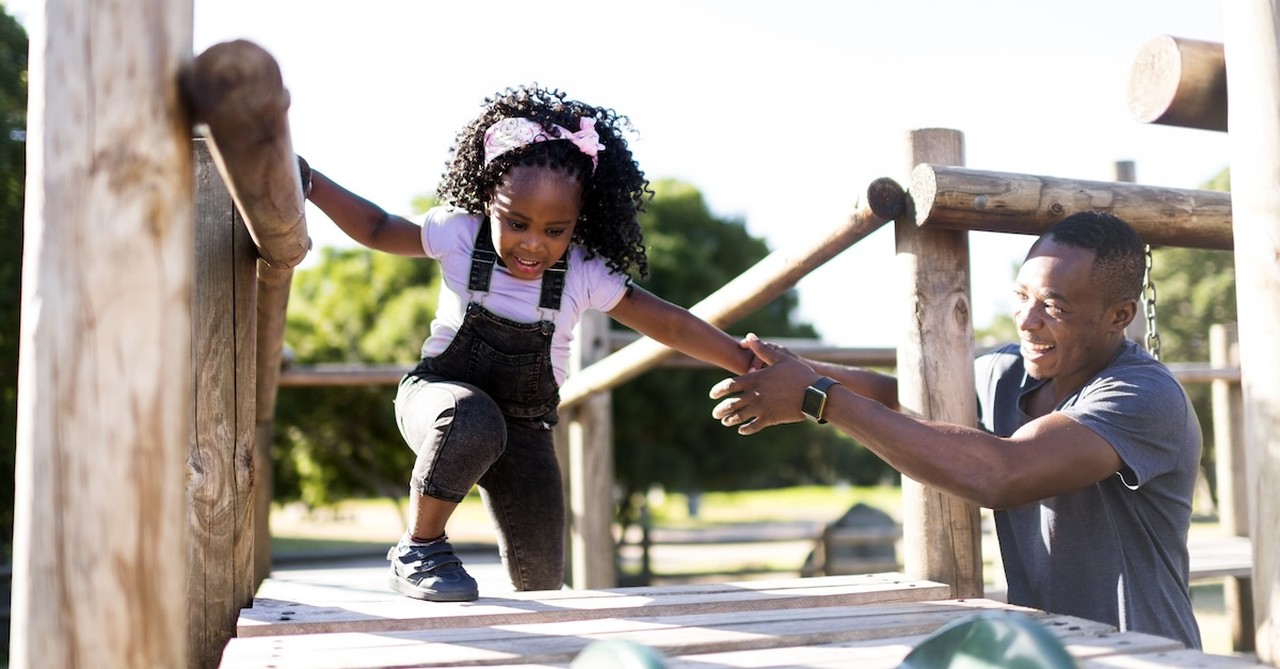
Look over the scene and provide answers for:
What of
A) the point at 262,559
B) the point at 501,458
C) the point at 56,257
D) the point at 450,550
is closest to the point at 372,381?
the point at 262,559

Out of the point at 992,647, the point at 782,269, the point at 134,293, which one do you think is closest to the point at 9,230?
the point at 782,269

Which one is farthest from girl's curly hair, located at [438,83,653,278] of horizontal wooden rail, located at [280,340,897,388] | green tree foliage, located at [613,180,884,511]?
green tree foliage, located at [613,180,884,511]

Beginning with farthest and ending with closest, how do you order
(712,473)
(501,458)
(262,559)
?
1. (712,473)
2. (262,559)
3. (501,458)

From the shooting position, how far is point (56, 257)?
51.5 inches

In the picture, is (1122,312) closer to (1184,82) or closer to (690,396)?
(1184,82)

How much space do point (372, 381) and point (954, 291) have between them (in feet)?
14.4

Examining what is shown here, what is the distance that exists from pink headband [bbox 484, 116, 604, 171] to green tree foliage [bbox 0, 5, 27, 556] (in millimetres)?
6142

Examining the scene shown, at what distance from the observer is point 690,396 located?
14.9 m

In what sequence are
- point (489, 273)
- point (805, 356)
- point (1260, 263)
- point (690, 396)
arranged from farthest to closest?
point (690, 396), point (805, 356), point (489, 273), point (1260, 263)

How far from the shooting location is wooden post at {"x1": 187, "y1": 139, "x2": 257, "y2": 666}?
2.28 m

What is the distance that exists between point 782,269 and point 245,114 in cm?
189

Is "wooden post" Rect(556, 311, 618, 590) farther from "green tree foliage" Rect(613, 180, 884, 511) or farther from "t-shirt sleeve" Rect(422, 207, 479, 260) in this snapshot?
"green tree foliage" Rect(613, 180, 884, 511)

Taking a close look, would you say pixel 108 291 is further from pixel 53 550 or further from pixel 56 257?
pixel 53 550

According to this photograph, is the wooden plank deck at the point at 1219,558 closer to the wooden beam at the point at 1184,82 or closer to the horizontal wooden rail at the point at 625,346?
the horizontal wooden rail at the point at 625,346
